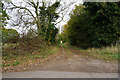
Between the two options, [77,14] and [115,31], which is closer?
[115,31]

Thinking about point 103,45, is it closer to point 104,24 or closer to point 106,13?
point 104,24

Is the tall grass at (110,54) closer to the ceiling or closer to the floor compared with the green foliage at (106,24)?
closer to the floor

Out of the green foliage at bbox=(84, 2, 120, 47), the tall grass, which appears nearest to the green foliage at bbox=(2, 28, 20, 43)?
the tall grass

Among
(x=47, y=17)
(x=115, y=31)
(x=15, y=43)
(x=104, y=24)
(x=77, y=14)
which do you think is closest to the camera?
(x=15, y=43)

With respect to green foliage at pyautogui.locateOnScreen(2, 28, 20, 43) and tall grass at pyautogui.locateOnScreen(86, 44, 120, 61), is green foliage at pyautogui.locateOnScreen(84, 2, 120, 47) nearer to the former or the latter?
tall grass at pyautogui.locateOnScreen(86, 44, 120, 61)

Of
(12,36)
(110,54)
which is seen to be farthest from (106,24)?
(12,36)

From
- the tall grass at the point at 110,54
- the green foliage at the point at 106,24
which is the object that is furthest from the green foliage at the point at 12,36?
the green foliage at the point at 106,24

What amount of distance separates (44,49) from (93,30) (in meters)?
7.89

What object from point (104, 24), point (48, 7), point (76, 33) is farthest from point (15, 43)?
point (76, 33)

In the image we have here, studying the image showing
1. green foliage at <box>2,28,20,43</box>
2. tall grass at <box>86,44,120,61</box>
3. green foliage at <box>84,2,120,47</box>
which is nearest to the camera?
tall grass at <box>86,44,120,61</box>

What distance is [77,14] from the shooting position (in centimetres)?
2355

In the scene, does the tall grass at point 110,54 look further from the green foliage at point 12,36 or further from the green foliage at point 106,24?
the green foliage at point 12,36

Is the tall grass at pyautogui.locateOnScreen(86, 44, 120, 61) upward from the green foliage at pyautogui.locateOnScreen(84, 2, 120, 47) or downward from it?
downward

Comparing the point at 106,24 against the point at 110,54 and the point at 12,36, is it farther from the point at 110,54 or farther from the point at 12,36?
the point at 12,36
